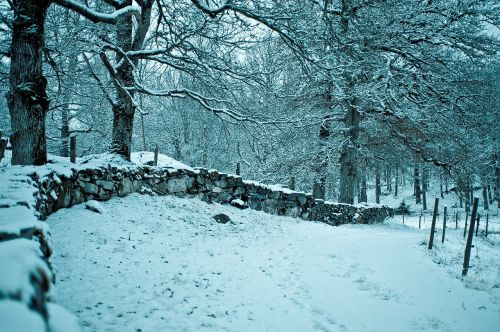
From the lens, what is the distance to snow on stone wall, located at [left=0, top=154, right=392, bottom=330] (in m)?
1.13

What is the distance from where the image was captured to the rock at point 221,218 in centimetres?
734

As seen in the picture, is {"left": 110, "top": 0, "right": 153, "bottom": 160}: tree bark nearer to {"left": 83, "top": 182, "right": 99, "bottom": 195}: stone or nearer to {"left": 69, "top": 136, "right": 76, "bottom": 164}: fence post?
{"left": 69, "top": 136, "right": 76, "bottom": 164}: fence post

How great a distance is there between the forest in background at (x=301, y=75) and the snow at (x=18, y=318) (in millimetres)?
4643

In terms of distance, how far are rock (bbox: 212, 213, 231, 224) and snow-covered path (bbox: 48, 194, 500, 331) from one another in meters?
0.19

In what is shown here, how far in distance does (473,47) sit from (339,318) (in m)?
11.6

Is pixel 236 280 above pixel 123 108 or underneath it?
underneath

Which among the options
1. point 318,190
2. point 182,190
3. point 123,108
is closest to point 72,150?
point 123,108

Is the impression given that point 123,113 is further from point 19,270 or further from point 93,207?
point 19,270

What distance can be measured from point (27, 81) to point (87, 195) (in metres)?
2.24

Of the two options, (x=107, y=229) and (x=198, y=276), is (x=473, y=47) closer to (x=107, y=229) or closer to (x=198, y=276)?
(x=198, y=276)

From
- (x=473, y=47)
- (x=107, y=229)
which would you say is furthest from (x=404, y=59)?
(x=107, y=229)

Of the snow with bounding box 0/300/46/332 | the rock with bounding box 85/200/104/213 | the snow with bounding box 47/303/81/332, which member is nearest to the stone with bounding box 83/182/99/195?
the rock with bounding box 85/200/104/213

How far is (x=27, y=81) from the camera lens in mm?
4500

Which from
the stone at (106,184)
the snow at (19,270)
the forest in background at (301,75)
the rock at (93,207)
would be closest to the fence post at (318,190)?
the forest in background at (301,75)
